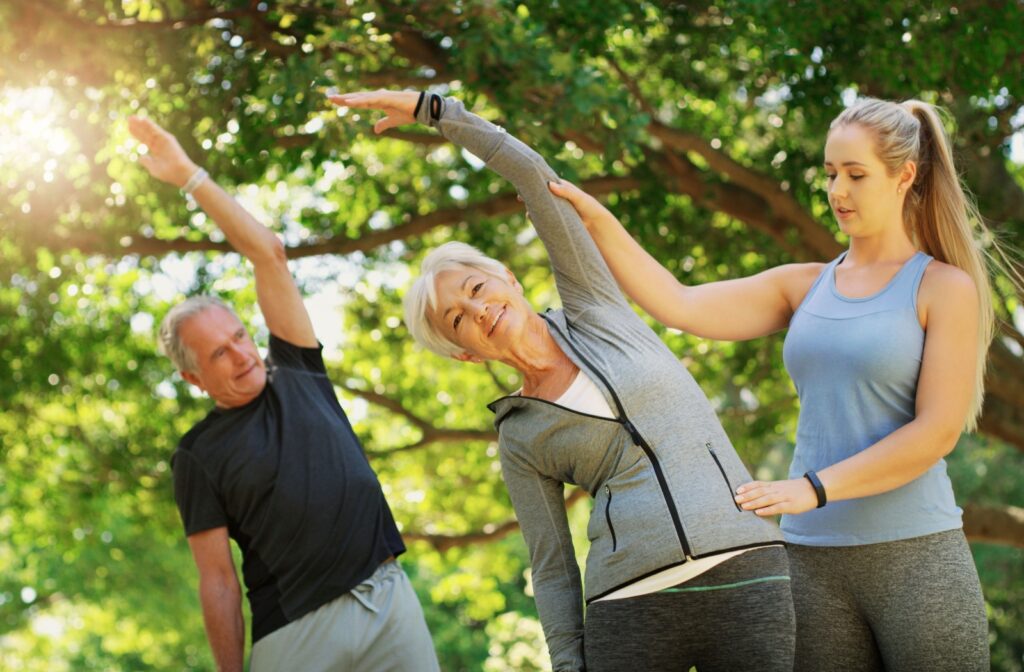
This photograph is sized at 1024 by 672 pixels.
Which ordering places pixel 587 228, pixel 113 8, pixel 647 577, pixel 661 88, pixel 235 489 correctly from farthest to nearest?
pixel 661 88, pixel 113 8, pixel 235 489, pixel 587 228, pixel 647 577

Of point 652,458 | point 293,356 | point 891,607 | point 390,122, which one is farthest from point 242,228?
point 891,607

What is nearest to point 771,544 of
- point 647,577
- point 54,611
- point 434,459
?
point 647,577

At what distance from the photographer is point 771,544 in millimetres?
2850

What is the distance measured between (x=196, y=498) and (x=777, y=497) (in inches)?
71.1

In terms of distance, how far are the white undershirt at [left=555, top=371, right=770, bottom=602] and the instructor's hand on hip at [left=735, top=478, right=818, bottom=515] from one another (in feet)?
0.34

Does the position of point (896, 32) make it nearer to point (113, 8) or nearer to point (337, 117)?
point (337, 117)

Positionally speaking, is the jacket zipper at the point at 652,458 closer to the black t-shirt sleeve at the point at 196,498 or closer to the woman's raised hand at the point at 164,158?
the black t-shirt sleeve at the point at 196,498

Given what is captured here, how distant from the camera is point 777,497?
112 inches

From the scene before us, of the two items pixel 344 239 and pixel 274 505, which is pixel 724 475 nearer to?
pixel 274 505

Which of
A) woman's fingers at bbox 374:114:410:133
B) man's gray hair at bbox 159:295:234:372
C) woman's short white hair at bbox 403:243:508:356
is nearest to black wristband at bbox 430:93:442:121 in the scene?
woman's fingers at bbox 374:114:410:133

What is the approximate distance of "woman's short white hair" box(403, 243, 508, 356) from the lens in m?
3.12

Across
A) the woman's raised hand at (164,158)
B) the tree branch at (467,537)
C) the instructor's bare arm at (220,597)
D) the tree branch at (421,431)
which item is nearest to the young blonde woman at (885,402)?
the woman's raised hand at (164,158)

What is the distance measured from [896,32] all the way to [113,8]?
4.32 m

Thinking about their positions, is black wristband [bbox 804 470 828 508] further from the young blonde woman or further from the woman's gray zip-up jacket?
the woman's gray zip-up jacket
